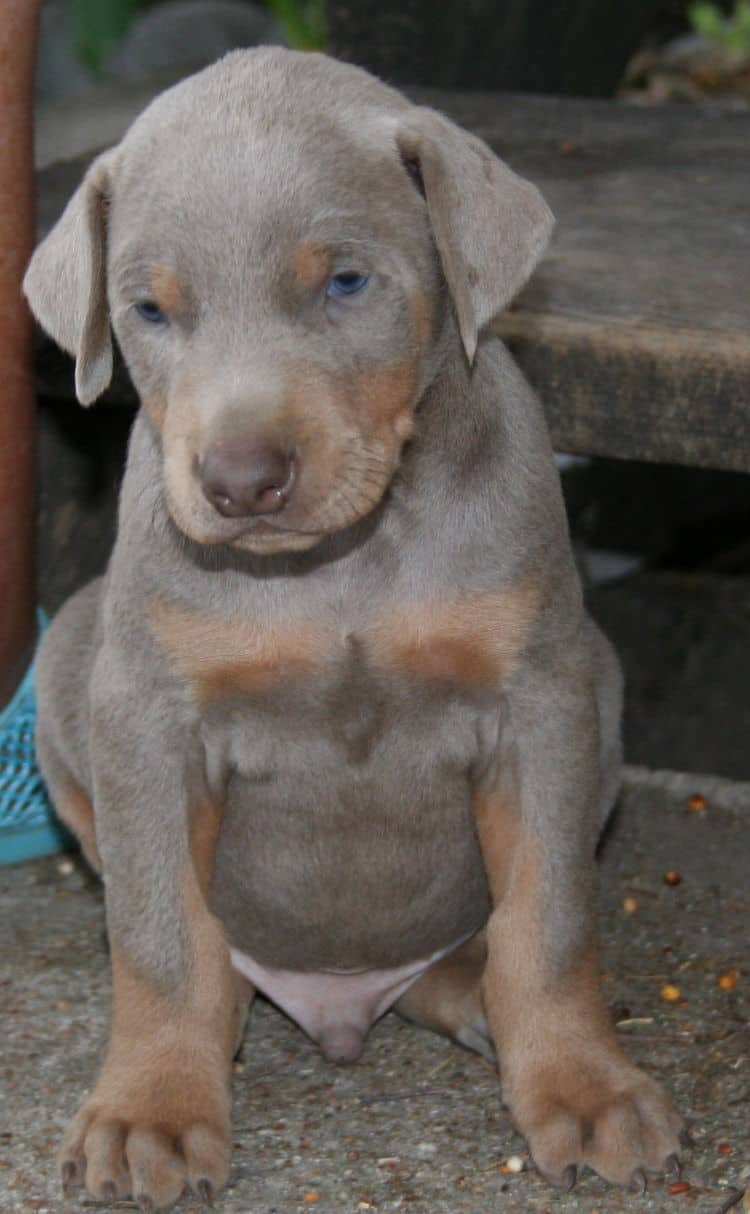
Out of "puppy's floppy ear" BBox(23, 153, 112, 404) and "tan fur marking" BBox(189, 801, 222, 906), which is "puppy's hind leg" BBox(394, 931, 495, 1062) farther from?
"puppy's floppy ear" BBox(23, 153, 112, 404)

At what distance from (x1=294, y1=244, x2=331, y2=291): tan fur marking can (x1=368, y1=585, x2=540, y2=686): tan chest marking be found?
0.68m

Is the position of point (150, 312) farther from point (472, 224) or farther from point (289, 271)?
point (472, 224)

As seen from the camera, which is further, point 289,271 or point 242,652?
point 242,652

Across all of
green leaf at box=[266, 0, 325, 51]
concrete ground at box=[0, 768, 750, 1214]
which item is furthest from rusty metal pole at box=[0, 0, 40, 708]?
green leaf at box=[266, 0, 325, 51]

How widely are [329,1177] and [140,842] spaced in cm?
73

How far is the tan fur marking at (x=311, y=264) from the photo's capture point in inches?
140

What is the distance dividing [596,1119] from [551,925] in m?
0.38

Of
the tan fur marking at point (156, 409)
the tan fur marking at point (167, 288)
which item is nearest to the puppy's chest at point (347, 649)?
the tan fur marking at point (156, 409)

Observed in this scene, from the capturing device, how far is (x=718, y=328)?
5.02 m

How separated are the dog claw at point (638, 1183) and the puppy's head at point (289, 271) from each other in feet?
4.34

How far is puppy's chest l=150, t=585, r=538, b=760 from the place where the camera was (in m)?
3.91

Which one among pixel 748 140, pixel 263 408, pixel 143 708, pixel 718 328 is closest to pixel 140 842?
pixel 143 708

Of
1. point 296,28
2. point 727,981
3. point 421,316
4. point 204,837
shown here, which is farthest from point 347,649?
point 296,28

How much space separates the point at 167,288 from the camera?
11.9 feet
